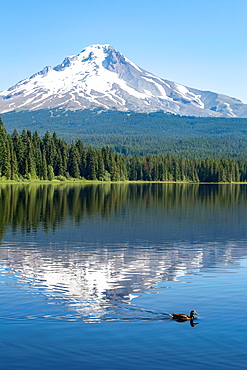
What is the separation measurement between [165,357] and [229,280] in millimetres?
→ 12648

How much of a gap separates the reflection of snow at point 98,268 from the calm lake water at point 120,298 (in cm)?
6

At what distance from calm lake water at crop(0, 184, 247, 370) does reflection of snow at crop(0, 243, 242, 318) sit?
63mm

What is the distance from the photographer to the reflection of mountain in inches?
1070

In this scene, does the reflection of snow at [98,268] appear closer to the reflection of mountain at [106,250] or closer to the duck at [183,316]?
the reflection of mountain at [106,250]

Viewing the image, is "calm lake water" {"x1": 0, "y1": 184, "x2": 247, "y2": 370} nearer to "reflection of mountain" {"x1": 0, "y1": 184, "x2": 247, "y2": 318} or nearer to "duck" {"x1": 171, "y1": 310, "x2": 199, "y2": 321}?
"reflection of mountain" {"x1": 0, "y1": 184, "x2": 247, "y2": 318}

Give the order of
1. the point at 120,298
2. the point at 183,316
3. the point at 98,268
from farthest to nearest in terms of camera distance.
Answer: the point at 98,268 → the point at 120,298 → the point at 183,316

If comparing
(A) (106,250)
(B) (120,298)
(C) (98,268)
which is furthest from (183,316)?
(A) (106,250)

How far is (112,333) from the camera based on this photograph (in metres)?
20.1

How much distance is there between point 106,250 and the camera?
39906mm

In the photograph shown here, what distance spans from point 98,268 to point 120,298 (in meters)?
7.62

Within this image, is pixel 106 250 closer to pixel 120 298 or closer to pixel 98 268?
pixel 98 268

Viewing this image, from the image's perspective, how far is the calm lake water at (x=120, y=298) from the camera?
1811 centimetres

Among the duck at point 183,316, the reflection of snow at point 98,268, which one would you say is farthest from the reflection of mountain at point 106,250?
the duck at point 183,316

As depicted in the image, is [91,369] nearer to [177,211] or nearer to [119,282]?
[119,282]
